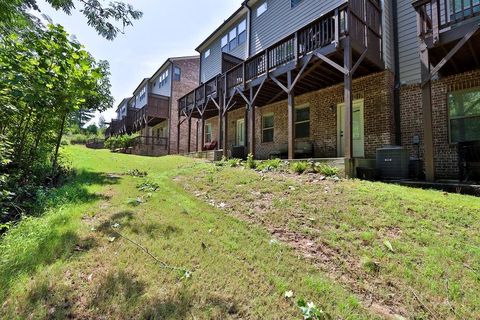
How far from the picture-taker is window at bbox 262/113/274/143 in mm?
12844

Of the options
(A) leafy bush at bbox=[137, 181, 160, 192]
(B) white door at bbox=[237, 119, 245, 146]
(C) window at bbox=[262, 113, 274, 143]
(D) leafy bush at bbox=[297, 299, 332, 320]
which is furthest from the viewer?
(B) white door at bbox=[237, 119, 245, 146]

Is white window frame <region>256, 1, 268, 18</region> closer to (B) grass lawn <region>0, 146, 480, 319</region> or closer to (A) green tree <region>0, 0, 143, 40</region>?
(A) green tree <region>0, 0, 143, 40</region>

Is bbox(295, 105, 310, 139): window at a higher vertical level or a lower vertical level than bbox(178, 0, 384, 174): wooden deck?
lower

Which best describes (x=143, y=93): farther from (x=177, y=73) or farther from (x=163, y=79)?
(x=177, y=73)

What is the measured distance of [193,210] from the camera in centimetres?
463

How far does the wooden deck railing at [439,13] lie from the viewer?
19.6 ft

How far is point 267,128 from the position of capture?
13031 mm

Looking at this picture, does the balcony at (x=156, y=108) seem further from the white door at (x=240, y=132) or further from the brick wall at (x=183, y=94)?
the white door at (x=240, y=132)

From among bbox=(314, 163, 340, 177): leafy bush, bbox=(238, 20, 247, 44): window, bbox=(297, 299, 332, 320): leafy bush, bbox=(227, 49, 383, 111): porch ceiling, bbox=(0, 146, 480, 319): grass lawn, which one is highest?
bbox=(238, 20, 247, 44): window

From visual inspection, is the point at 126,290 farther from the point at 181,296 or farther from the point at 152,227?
the point at 152,227

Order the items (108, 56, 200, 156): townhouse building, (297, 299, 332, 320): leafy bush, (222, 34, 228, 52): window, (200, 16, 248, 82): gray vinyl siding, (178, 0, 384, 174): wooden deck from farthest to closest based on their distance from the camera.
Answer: (108, 56, 200, 156): townhouse building → (222, 34, 228, 52): window → (200, 16, 248, 82): gray vinyl siding → (178, 0, 384, 174): wooden deck → (297, 299, 332, 320): leafy bush

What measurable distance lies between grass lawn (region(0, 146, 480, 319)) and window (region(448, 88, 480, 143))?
12.2 feet

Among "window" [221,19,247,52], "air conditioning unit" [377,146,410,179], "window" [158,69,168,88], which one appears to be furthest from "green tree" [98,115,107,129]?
"air conditioning unit" [377,146,410,179]

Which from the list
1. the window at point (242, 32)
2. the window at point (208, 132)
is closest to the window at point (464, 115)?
the window at point (242, 32)
